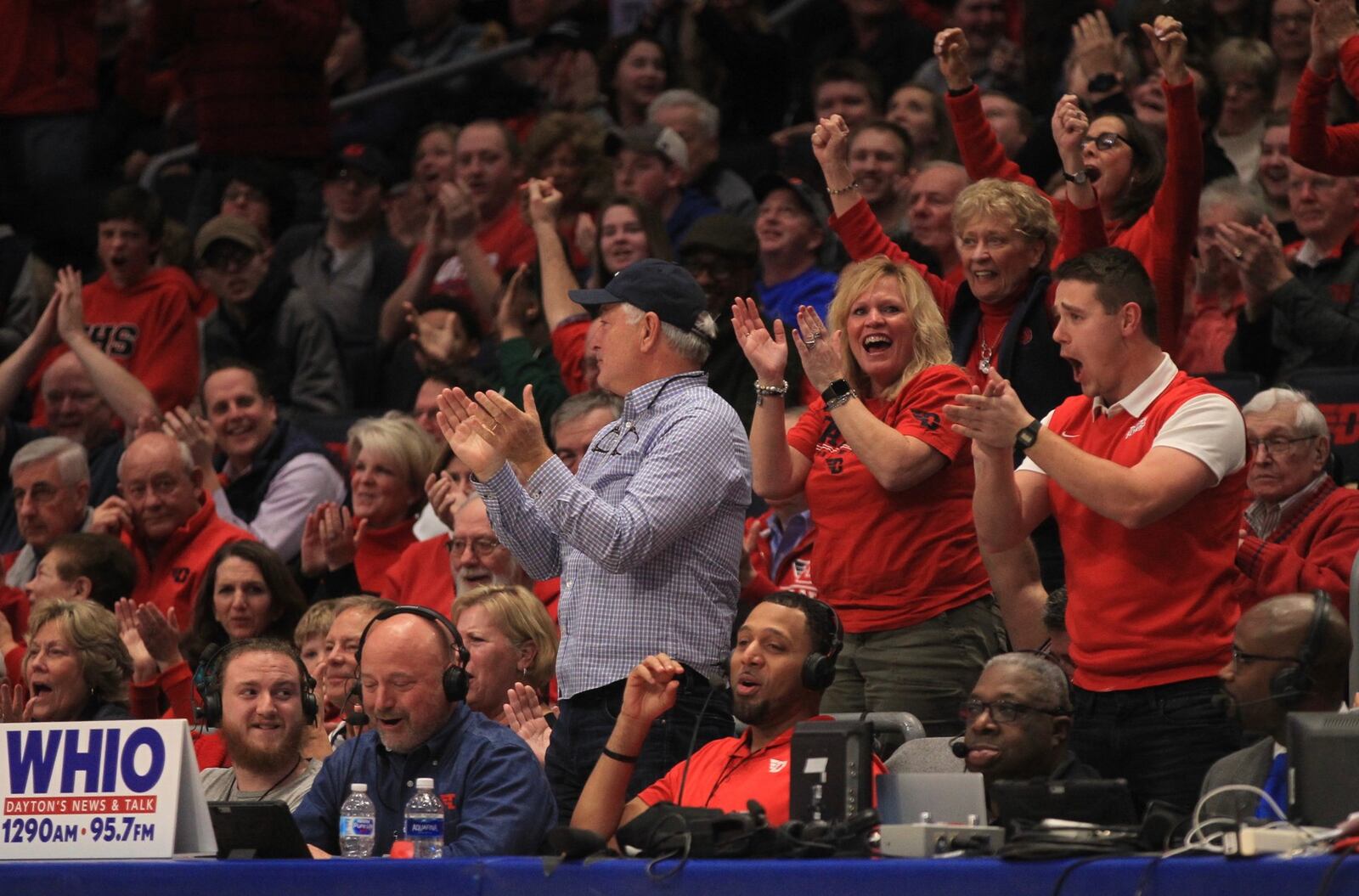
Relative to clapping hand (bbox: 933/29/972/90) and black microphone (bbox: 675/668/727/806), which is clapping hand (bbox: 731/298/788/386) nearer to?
black microphone (bbox: 675/668/727/806)

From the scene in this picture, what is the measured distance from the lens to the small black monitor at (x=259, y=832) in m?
3.97

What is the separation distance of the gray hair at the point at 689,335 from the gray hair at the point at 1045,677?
1.02 meters

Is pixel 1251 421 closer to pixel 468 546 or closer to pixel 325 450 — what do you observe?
pixel 468 546

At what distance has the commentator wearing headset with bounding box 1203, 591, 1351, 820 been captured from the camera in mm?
3863

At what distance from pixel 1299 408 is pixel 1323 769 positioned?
243 cm

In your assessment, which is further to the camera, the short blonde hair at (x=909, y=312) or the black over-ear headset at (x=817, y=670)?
the short blonde hair at (x=909, y=312)

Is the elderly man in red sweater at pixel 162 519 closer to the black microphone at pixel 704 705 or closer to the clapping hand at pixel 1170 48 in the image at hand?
the black microphone at pixel 704 705

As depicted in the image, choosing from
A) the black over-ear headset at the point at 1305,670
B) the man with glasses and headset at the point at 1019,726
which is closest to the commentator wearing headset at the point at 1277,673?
the black over-ear headset at the point at 1305,670

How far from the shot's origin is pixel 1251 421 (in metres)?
5.67

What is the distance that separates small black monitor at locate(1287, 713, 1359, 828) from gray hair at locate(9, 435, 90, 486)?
17.5 ft

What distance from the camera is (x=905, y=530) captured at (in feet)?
16.0

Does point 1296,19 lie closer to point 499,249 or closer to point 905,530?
point 499,249

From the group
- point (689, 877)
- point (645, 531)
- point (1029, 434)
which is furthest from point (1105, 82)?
point (689, 877)

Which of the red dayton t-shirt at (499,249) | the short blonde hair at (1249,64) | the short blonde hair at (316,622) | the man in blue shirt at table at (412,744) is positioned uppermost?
the short blonde hair at (1249,64)
